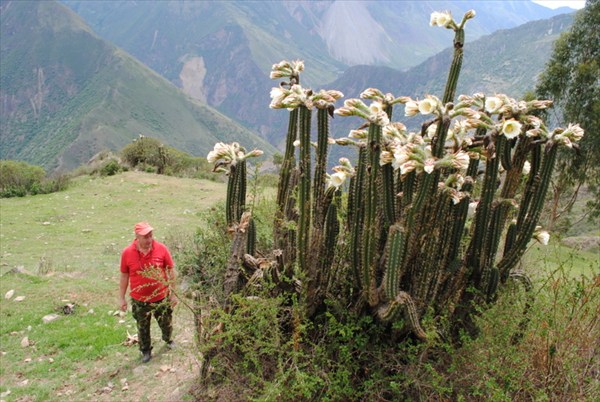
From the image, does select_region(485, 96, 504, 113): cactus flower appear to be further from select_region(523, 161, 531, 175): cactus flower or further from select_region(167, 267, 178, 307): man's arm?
select_region(167, 267, 178, 307): man's arm

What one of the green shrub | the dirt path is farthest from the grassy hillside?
the green shrub

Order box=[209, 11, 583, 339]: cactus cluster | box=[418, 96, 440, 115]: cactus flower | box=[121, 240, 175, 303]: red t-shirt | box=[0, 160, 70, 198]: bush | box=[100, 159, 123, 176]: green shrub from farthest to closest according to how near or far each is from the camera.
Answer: box=[100, 159, 123, 176]: green shrub < box=[0, 160, 70, 198]: bush < box=[121, 240, 175, 303]: red t-shirt < box=[209, 11, 583, 339]: cactus cluster < box=[418, 96, 440, 115]: cactus flower

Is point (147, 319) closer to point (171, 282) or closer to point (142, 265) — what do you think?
point (142, 265)

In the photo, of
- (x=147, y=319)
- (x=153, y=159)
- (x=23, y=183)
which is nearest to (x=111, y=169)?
(x=153, y=159)

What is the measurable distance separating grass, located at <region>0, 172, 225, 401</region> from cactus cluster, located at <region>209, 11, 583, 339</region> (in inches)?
65.5

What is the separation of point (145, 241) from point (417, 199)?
3.14 meters

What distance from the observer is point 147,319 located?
206 inches

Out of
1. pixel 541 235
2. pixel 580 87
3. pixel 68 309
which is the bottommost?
pixel 68 309

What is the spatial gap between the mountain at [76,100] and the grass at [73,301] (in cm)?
7644

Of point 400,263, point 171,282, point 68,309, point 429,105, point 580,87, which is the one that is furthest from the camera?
point 580,87

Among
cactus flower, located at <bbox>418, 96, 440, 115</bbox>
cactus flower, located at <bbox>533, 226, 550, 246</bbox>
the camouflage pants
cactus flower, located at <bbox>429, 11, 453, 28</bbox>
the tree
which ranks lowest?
the camouflage pants

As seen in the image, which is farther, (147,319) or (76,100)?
(76,100)

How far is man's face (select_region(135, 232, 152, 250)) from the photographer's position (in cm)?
486

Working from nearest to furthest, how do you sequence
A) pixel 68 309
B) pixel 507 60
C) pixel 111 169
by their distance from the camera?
1. pixel 68 309
2. pixel 111 169
3. pixel 507 60
